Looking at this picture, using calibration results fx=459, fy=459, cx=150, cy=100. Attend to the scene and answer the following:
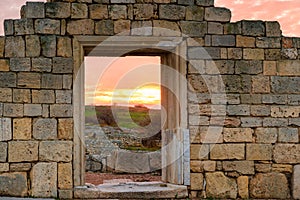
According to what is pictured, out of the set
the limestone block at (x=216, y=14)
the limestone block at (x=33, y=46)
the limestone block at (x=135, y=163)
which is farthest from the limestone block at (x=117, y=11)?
the limestone block at (x=135, y=163)

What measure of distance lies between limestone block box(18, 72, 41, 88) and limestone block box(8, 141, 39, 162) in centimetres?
87

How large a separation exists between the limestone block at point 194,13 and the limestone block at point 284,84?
5.11ft

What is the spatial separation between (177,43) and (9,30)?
2644 mm

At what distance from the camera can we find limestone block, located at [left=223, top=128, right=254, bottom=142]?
7.34 meters

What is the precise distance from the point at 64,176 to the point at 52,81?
147cm

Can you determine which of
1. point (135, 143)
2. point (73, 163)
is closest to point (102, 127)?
point (135, 143)

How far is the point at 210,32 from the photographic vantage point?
7430 millimetres

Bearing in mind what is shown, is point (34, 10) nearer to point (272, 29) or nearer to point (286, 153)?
point (272, 29)

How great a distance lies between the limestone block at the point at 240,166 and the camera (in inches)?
288

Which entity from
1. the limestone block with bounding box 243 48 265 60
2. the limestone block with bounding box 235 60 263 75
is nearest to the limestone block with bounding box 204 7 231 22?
the limestone block with bounding box 243 48 265 60

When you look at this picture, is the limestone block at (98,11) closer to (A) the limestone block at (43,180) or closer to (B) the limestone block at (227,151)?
(A) the limestone block at (43,180)

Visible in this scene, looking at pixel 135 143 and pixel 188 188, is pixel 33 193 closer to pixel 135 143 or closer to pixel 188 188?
pixel 188 188

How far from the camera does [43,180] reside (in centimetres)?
699

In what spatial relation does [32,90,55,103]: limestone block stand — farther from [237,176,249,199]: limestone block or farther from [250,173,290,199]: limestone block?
[250,173,290,199]: limestone block
